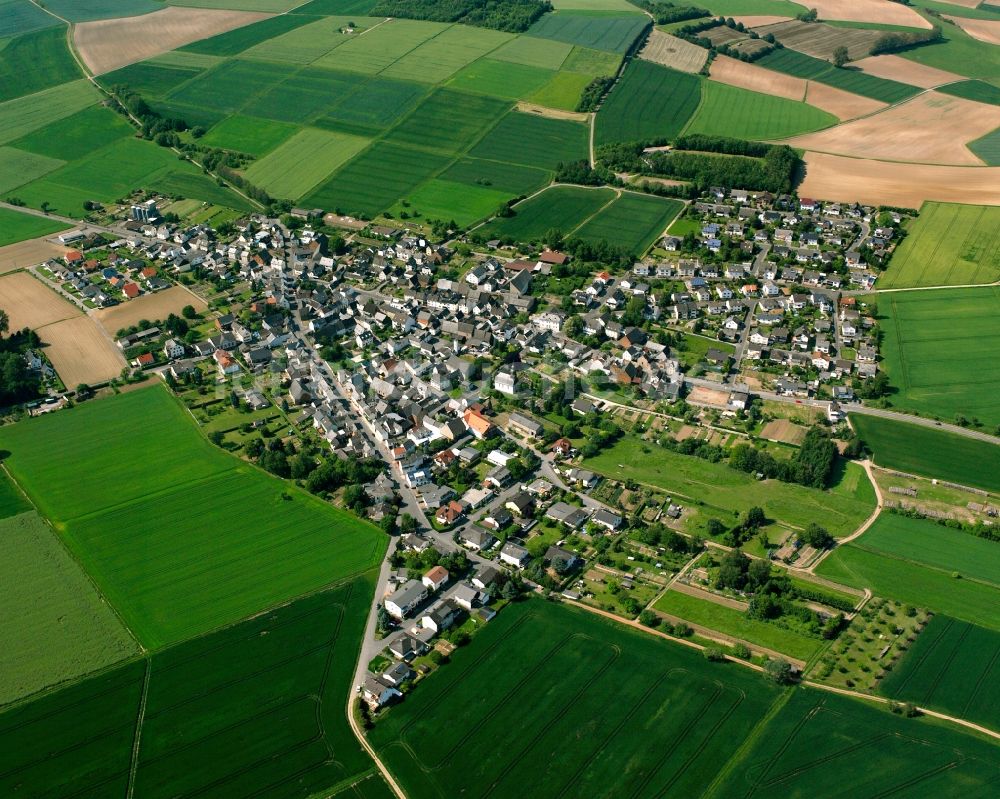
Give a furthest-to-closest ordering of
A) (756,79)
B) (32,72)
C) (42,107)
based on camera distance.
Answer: (32,72) → (756,79) → (42,107)

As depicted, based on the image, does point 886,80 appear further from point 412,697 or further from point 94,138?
point 412,697

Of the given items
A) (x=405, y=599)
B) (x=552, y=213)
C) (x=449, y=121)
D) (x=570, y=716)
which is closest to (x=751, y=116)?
(x=552, y=213)

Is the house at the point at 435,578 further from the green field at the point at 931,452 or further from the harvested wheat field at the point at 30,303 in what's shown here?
the harvested wheat field at the point at 30,303

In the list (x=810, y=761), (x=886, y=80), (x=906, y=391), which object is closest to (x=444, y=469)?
(x=810, y=761)

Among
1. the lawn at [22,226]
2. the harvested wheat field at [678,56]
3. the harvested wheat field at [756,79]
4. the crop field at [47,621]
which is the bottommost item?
the crop field at [47,621]

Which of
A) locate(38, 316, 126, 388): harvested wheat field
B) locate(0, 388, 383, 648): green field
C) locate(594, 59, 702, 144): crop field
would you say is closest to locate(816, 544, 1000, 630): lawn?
locate(0, 388, 383, 648): green field

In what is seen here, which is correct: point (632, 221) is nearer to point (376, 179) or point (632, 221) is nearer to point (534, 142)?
point (534, 142)

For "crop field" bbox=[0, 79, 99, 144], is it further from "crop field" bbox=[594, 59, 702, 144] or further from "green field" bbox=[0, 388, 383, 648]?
"crop field" bbox=[594, 59, 702, 144]

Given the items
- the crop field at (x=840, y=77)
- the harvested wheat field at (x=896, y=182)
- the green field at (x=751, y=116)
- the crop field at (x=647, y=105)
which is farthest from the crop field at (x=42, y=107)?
the crop field at (x=840, y=77)
